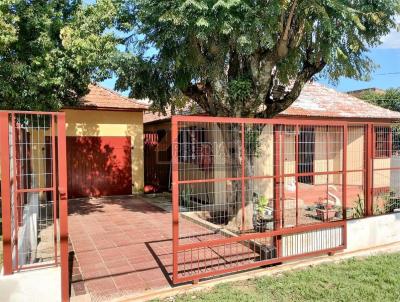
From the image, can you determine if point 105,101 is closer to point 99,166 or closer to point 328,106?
point 99,166

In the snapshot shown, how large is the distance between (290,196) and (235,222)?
4.64 feet

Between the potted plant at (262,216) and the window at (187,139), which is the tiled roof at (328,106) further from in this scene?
the window at (187,139)

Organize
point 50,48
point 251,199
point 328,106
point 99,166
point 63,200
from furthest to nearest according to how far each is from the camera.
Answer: point 328,106
point 99,166
point 251,199
point 50,48
point 63,200

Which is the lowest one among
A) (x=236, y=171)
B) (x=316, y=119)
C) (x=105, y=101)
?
(x=236, y=171)

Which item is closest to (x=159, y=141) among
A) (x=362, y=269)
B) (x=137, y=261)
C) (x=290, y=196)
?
(x=290, y=196)

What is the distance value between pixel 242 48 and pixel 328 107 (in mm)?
8832

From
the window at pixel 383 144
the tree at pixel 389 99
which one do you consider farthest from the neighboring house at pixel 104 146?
the tree at pixel 389 99

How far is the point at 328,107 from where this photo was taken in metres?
14.6

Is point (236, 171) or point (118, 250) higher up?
point (236, 171)

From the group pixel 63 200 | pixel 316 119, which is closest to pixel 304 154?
pixel 63 200

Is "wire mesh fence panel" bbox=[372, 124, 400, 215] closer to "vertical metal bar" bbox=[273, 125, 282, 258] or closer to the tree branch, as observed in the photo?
the tree branch

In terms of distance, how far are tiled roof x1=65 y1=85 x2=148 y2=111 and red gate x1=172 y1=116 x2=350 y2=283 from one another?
4.55 meters

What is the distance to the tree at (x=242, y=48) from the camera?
649 cm

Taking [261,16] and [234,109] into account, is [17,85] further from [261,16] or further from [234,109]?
[261,16]
